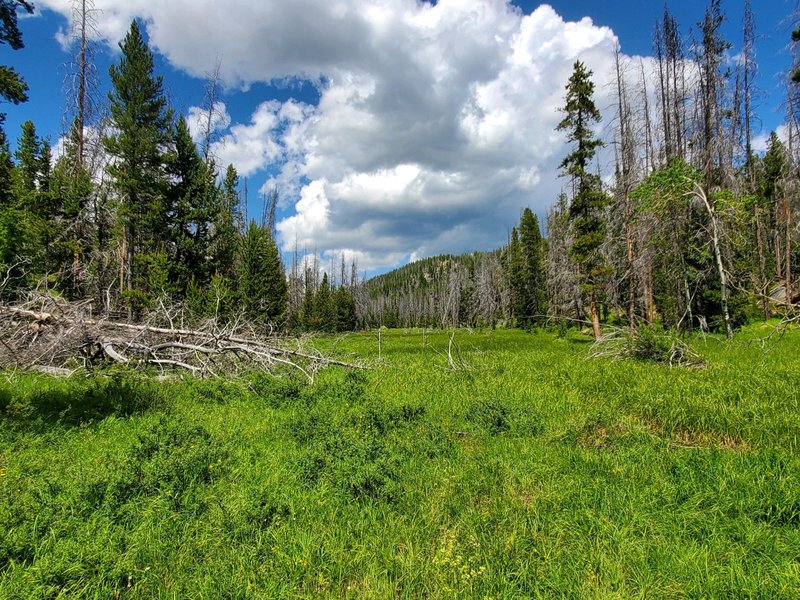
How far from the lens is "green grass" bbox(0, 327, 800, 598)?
283 cm

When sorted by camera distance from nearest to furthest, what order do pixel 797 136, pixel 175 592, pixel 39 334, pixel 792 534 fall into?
1. pixel 175 592
2. pixel 792 534
3. pixel 39 334
4. pixel 797 136

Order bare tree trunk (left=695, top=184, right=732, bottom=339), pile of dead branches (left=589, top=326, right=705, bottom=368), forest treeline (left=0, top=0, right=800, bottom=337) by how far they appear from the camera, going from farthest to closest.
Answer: forest treeline (left=0, top=0, right=800, bottom=337) → bare tree trunk (left=695, top=184, right=732, bottom=339) → pile of dead branches (left=589, top=326, right=705, bottom=368)

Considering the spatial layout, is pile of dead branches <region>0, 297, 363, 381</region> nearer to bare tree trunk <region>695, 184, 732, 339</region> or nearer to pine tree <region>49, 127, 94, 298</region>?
bare tree trunk <region>695, 184, 732, 339</region>

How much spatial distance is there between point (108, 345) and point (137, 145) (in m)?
18.3

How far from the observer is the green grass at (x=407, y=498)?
2.83m

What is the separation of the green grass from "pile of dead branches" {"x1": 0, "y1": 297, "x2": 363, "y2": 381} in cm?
190

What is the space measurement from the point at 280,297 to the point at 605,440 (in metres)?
35.3

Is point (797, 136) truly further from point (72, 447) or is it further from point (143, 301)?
point (143, 301)

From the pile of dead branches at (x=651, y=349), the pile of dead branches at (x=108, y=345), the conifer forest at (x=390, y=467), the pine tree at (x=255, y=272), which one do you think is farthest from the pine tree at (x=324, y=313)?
the pile of dead branches at (x=651, y=349)

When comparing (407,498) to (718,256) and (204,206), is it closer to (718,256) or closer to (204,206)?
(718,256)

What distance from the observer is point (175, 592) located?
2701mm

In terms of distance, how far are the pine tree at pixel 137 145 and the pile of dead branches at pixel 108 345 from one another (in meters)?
13.9

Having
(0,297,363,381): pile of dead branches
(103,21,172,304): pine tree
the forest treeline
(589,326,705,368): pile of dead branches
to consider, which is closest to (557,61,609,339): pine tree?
the forest treeline

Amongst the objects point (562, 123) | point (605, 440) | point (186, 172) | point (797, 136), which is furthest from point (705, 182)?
point (186, 172)
